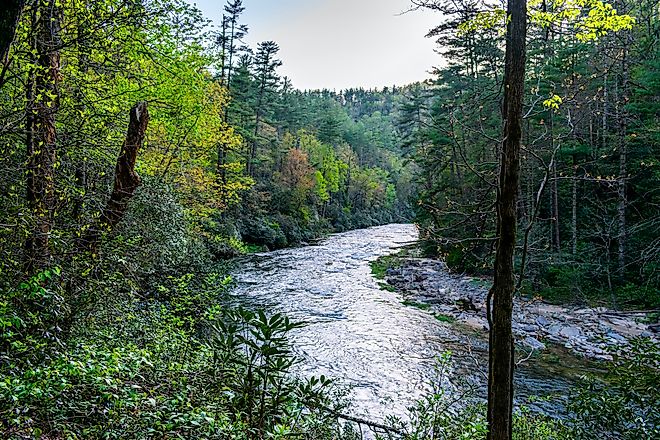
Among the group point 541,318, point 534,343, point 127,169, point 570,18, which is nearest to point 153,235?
point 127,169

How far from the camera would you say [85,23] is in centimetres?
381

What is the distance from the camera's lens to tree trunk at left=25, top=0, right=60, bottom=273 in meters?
3.60

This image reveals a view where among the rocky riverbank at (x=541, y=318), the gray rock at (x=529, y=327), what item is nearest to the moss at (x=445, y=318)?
the rocky riverbank at (x=541, y=318)

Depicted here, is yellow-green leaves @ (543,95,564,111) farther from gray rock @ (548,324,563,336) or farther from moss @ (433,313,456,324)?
moss @ (433,313,456,324)

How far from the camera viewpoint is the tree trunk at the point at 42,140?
142 inches

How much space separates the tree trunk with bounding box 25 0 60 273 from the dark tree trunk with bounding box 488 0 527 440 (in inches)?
146

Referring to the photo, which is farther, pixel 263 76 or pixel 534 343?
pixel 263 76

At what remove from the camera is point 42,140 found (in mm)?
3992

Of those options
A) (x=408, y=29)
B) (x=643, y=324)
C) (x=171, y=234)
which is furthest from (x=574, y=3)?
(x=643, y=324)

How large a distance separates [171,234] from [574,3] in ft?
22.8

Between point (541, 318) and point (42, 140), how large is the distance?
13176 mm

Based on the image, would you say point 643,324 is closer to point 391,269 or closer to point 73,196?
point 391,269

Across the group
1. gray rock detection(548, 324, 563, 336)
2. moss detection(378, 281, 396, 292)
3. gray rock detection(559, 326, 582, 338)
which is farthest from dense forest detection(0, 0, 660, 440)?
moss detection(378, 281, 396, 292)

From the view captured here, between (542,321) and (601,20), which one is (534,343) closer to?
(542,321)
